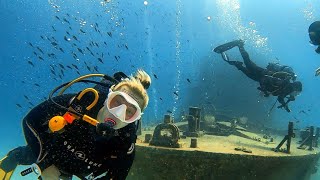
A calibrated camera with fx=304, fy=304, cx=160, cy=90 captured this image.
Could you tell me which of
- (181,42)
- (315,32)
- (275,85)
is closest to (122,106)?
(315,32)

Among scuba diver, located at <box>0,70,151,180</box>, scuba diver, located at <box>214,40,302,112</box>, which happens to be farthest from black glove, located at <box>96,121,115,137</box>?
scuba diver, located at <box>214,40,302,112</box>

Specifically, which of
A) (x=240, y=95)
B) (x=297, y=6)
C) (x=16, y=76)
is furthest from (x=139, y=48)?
(x=240, y=95)

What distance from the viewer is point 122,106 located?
3.18 meters

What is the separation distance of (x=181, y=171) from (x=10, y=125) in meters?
60.7

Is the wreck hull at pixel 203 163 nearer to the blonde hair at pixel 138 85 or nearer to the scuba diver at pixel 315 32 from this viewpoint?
the scuba diver at pixel 315 32

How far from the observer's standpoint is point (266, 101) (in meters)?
22.2

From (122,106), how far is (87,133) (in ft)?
1.73

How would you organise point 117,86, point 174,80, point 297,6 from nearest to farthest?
1. point 117,86
2. point 297,6
3. point 174,80

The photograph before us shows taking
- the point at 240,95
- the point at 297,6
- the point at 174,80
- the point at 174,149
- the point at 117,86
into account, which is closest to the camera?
the point at 117,86

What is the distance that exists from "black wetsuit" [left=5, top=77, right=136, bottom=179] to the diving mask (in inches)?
7.6

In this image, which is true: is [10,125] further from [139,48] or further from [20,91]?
[139,48]

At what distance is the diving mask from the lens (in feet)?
10.3

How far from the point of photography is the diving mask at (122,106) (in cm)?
315

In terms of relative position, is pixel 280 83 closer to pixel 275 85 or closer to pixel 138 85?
pixel 275 85
